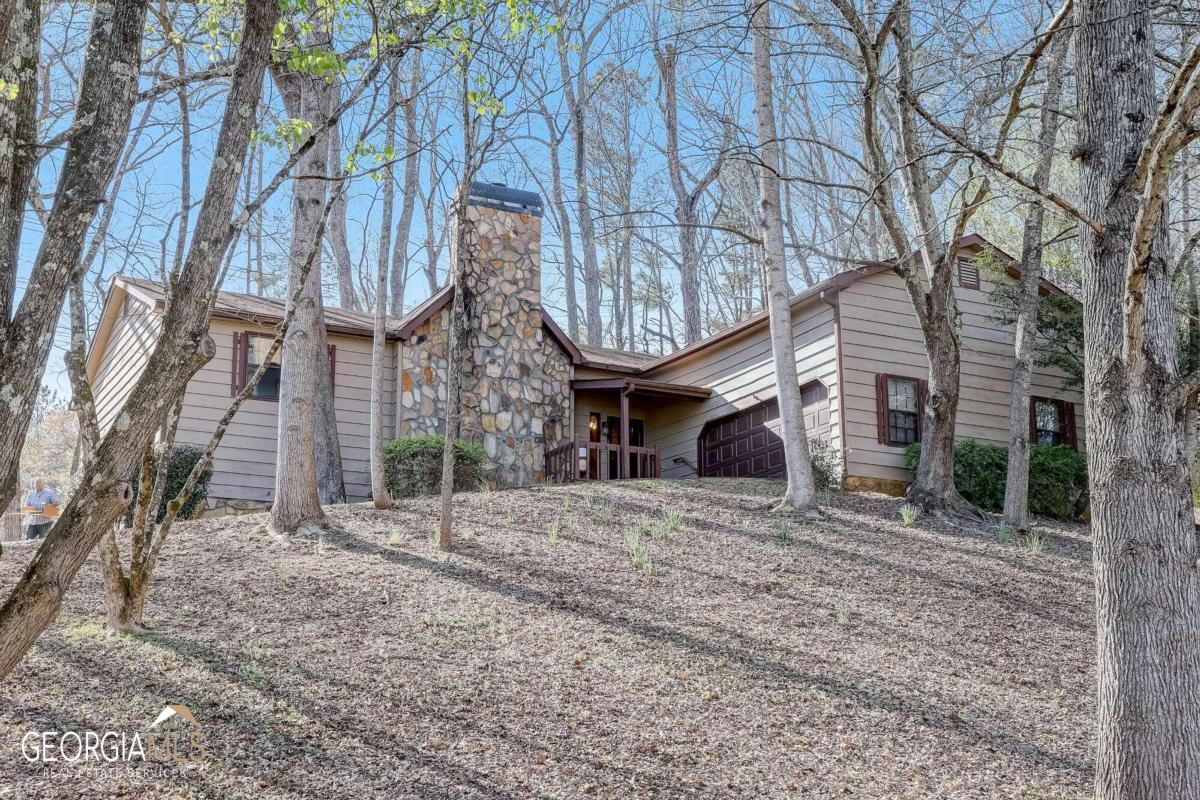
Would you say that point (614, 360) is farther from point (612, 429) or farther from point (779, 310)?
point (779, 310)

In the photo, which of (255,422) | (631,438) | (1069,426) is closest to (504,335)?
(255,422)

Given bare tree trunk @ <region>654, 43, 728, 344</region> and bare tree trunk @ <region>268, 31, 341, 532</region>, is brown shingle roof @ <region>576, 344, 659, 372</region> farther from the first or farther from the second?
bare tree trunk @ <region>268, 31, 341, 532</region>

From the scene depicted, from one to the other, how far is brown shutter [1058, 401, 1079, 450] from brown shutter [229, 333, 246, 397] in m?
12.6

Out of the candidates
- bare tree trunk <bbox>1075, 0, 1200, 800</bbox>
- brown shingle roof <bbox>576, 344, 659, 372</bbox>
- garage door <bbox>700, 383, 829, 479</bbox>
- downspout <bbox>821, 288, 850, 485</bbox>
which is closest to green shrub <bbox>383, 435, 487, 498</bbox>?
brown shingle roof <bbox>576, 344, 659, 372</bbox>

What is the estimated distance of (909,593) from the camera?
7922 millimetres

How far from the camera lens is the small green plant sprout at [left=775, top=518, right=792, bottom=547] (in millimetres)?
9289

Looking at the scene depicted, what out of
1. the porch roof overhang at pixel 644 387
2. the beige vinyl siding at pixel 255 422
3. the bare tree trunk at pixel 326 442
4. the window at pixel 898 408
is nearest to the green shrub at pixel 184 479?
the beige vinyl siding at pixel 255 422

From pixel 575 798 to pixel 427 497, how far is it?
7.36m

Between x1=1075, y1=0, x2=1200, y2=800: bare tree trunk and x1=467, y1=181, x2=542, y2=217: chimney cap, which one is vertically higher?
x1=467, y1=181, x2=542, y2=217: chimney cap

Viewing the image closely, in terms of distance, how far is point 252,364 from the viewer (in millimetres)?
13391

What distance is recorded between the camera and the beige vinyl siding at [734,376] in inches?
540

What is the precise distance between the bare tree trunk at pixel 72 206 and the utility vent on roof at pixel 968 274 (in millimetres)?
13626

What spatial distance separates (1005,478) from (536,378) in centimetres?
698

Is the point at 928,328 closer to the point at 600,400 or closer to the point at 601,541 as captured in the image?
the point at 601,541
